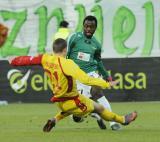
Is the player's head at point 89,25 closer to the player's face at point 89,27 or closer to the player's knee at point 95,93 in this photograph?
the player's face at point 89,27

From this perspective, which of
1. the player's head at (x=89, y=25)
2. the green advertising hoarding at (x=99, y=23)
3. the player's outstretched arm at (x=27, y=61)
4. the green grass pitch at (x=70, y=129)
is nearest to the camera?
the green grass pitch at (x=70, y=129)

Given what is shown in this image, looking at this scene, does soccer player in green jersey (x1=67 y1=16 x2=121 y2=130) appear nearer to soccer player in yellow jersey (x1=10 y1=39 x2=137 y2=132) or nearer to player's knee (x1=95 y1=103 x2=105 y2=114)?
player's knee (x1=95 y1=103 x2=105 y2=114)

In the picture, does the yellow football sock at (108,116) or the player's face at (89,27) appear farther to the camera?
the player's face at (89,27)

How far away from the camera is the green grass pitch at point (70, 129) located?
1190cm

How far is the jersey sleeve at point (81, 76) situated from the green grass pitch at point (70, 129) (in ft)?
2.60

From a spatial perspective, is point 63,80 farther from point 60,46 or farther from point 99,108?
point 99,108

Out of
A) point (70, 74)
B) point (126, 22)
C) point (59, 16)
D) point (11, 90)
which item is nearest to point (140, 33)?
point (126, 22)

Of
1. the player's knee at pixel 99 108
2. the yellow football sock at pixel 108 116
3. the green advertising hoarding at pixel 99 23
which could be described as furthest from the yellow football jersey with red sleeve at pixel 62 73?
the green advertising hoarding at pixel 99 23

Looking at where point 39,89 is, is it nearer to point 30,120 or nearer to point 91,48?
point 30,120

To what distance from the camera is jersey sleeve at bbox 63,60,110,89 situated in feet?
39.9

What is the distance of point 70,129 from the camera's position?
548 inches

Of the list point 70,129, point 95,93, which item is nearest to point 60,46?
point 70,129

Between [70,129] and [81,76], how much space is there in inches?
77.2

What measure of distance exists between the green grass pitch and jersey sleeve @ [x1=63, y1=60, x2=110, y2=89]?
0.79 metres
